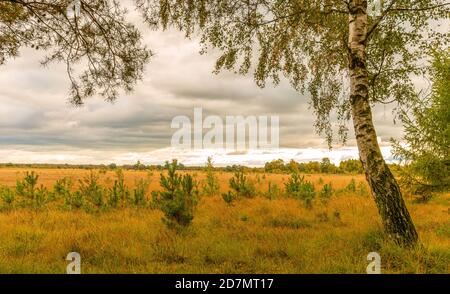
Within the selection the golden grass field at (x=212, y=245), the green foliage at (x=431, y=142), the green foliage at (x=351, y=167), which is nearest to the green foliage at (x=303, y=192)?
the golden grass field at (x=212, y=245)

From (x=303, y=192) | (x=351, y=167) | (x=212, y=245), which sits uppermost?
(x=351, y=167)

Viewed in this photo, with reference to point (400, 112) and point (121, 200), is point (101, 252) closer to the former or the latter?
point (121, 200)

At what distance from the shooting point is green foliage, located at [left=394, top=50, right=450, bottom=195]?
8695 millimetres

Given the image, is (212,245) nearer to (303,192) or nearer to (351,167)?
(303,192)

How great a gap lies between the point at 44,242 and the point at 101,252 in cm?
166

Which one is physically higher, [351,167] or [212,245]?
[351,167]

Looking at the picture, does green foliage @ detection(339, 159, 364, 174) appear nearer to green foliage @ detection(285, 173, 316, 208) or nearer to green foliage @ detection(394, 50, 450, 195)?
green foliage @ detection(285, 173, 316, 208)

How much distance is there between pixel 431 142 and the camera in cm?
906

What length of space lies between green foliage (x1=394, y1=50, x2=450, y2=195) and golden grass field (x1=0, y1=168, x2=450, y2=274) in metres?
1.35

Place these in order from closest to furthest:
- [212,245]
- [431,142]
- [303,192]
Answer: [212,245] < [431,142] < [303,192]

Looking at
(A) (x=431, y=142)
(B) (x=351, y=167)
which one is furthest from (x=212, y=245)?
(B) (x=351, y=167)

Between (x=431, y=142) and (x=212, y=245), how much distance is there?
6620 millimetres

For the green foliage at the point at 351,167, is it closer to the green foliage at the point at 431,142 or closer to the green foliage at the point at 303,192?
the green foliage at the point at 303,192

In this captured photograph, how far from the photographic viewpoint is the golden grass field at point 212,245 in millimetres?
5461
